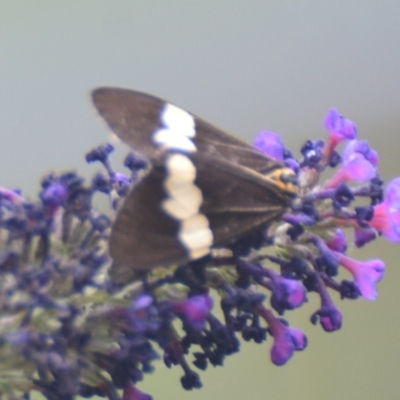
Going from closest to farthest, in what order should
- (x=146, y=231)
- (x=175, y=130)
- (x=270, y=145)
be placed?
(x=146, y=231), (x=175, y=130), (x=270, y=145)

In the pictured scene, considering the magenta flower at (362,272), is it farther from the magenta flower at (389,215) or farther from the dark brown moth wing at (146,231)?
the dark brown moth wing at (146,231)

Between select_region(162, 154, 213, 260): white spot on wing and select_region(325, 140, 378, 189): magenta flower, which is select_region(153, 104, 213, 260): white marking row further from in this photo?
select_region(325, 140, 378, 189): magenta flower

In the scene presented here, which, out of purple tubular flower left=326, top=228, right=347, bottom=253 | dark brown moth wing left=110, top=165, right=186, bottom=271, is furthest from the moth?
purple tubular flower left=326, top=228, right=347, bottom=253

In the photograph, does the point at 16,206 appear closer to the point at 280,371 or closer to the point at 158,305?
the point at 158,305

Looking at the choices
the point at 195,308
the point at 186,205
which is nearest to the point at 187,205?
the point at 186,205

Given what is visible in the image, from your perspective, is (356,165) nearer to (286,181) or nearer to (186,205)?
(286,181)
